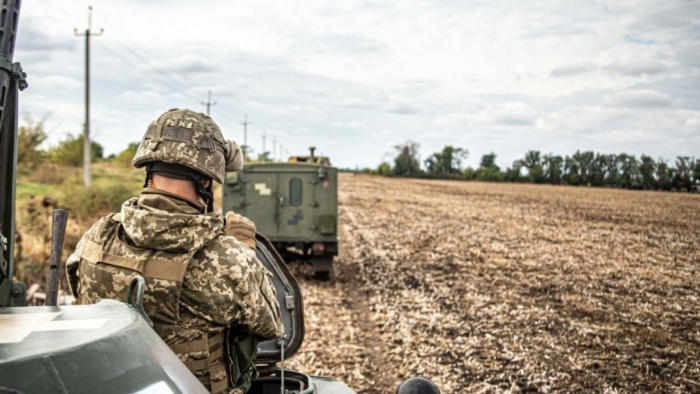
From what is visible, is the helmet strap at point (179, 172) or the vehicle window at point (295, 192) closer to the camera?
the helmet strap at point (179, 172)

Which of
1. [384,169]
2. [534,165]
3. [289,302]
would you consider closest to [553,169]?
[534,165]

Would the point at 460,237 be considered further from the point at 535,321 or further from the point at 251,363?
the point at 251,363

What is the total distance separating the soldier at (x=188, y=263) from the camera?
2561 millimetres

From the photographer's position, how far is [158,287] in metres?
2.52

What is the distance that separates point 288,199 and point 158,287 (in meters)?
9.90

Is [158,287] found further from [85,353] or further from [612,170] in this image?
[612,170]

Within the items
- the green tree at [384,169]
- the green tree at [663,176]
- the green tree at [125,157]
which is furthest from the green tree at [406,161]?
the green tree at [663,176]

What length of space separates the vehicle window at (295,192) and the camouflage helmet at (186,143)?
30.6 ft

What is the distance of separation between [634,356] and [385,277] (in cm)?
572

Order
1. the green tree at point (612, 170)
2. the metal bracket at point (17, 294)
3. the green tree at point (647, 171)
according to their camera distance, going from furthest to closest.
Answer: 1. the green tree at point (612, 170)
2. the green tree at point (647, 171)
3. the metal bracket at point (17, 294)

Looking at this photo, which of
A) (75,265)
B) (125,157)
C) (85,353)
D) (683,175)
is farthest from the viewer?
(125,157)

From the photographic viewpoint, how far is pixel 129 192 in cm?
2116

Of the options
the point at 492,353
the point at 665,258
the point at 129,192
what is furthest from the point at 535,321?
the point at 129,192

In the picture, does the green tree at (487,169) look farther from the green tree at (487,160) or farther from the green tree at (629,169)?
the green tree at (629,169)
